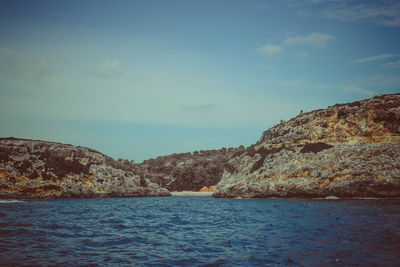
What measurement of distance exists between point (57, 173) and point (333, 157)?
164 feet

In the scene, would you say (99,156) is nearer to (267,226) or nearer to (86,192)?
(86,192)

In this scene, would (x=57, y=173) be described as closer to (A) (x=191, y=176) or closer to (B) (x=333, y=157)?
(B) (x=333, y=157)

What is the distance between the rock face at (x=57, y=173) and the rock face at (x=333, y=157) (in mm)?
25727

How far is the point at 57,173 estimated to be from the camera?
54.9 metres

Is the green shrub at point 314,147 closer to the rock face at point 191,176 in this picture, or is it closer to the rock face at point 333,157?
the rock face at point 333,157

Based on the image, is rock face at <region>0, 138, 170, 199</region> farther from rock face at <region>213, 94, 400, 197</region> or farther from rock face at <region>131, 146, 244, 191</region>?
rock face at <region>131, 146, 244, 191</region>

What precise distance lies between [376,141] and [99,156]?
5709 centimetres

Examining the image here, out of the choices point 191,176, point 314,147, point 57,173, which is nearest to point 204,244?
point 314,147

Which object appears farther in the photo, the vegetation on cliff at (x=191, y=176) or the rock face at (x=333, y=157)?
the vegetation on cliff at (x=191, y=176)

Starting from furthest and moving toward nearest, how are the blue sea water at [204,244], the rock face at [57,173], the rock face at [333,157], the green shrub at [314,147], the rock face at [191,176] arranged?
the rock face at [191,176] < the green shrub at [314,147] < the rock face at [57,173] < the rock face at [333,157] < the blue sea water at [204,244]

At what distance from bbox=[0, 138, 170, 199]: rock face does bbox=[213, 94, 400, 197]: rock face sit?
25.7 m

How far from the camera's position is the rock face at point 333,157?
4172 centimetres

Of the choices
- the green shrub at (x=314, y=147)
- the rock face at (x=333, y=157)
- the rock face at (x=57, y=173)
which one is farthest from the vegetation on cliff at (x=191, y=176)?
the green shrub at (x=314, y=147)

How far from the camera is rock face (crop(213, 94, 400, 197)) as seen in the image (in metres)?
41.7
